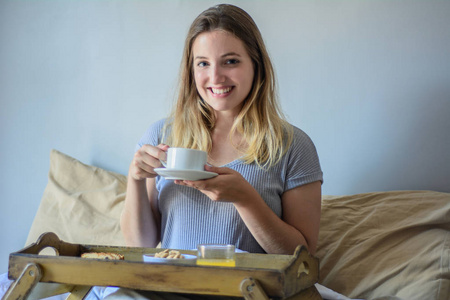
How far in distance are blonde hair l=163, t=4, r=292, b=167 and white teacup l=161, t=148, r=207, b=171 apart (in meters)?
0.40

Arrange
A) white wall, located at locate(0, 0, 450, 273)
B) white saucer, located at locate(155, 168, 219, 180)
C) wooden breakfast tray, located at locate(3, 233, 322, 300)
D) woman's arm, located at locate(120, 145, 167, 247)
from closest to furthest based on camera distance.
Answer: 1. wooden breakfast tray, located at locate(3, 233, 322, 300)
2. white saucer, located at locate(155, 168, 219, 180)
3. woman's arm, located at locate(120, 145, 167, 247)
4. white wall, located at locate(0, 0, 450, 273)

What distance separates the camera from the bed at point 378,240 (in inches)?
52.5

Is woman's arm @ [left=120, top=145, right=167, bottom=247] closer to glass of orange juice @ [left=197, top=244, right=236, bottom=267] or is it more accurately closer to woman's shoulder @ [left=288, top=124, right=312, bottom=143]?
glass of orange juice @ [left=197, top=244, right=236, bottom=267]

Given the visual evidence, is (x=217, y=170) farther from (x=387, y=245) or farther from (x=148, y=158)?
(x=387, y=245)

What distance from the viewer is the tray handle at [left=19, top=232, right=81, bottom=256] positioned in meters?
1.05

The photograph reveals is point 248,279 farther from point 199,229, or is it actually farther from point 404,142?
point 404,142

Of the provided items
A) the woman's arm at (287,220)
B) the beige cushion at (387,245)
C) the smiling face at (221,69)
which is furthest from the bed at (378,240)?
the smiling face at (221,69)

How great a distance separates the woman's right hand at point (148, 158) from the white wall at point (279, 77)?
30.2 inches

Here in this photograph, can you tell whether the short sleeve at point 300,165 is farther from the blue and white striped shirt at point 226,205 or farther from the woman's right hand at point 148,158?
the woman's right hand at point 148,158

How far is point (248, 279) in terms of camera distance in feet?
2.66

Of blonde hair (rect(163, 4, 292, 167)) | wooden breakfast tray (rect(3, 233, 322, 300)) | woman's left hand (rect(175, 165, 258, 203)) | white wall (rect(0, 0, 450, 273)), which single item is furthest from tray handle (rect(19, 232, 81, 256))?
white wall (rect(0, 0, 450, 273))

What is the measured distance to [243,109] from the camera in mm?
1473

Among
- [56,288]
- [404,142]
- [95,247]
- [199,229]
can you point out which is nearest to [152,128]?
[199,229]

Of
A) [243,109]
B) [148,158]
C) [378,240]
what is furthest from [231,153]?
[378,240]
